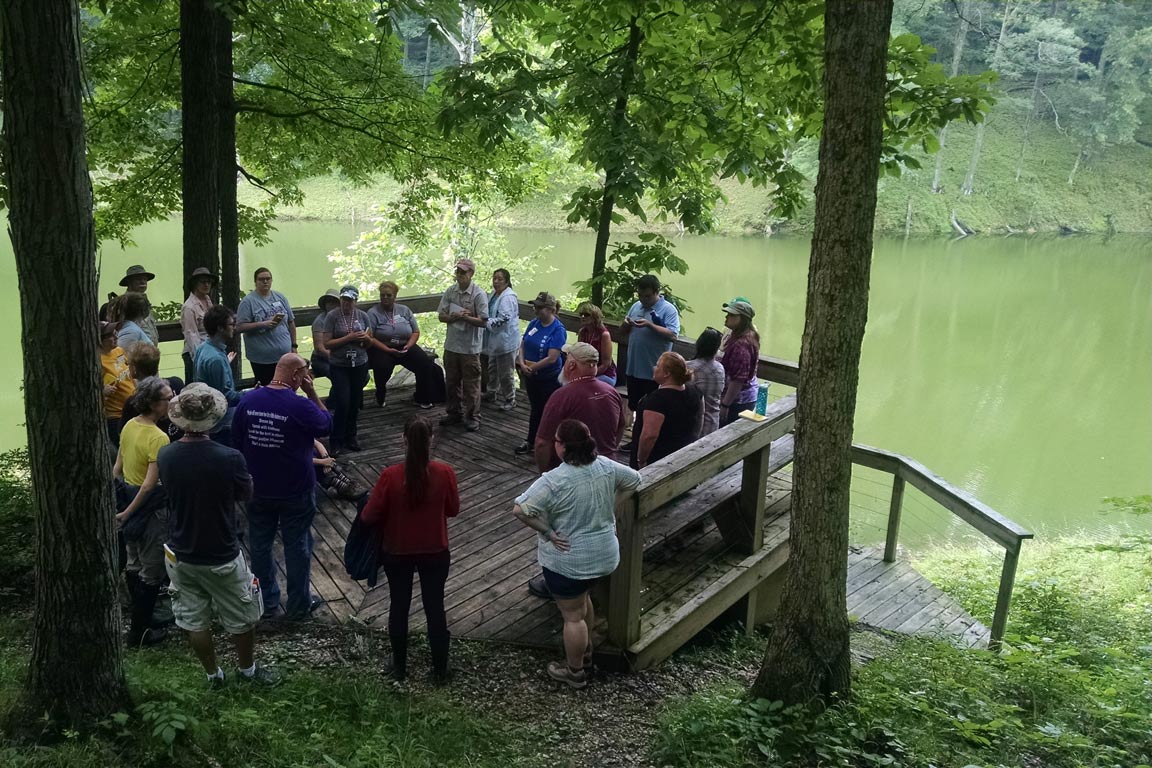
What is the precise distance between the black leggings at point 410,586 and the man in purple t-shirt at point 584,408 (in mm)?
984

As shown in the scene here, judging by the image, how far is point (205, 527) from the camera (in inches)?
137

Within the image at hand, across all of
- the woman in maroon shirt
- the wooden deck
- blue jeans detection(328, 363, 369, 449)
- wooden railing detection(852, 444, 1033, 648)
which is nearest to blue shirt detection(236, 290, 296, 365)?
blue jeans detection(328, 363, 369, 449)

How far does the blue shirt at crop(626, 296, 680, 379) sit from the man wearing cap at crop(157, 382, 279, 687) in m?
3.71

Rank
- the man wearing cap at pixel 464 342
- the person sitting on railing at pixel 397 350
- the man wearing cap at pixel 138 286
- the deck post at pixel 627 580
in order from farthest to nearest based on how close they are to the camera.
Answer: the person sitting on railing at pixel 397 350, the man wearing cap at pixel 464 342, the man wearing cap at pixel 138 286, the deck post at pixel 627 580

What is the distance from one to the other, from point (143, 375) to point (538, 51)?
1492cm

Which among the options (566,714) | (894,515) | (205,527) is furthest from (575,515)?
(894,515)

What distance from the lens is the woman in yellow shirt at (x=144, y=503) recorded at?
3930 millimetres

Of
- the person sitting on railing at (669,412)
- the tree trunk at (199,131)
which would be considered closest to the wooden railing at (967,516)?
the person sitting on railing at (669,412)

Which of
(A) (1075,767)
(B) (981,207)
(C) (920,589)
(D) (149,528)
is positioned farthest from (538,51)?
(B) (981,207)

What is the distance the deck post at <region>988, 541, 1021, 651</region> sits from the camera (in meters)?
5.63

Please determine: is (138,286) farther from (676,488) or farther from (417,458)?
(676,488)

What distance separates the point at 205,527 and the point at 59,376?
3.16ft

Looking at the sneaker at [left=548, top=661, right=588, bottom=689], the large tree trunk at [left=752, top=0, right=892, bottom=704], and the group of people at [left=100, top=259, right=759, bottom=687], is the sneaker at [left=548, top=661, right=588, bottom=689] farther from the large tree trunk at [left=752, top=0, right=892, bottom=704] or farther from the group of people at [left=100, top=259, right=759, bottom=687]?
the large tree trunk at [left=752, top=0, right=892, bottom=704]

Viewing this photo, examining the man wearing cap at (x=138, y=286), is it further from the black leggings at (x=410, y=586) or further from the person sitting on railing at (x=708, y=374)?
the person sitting on railing at (x=708, y=374)
